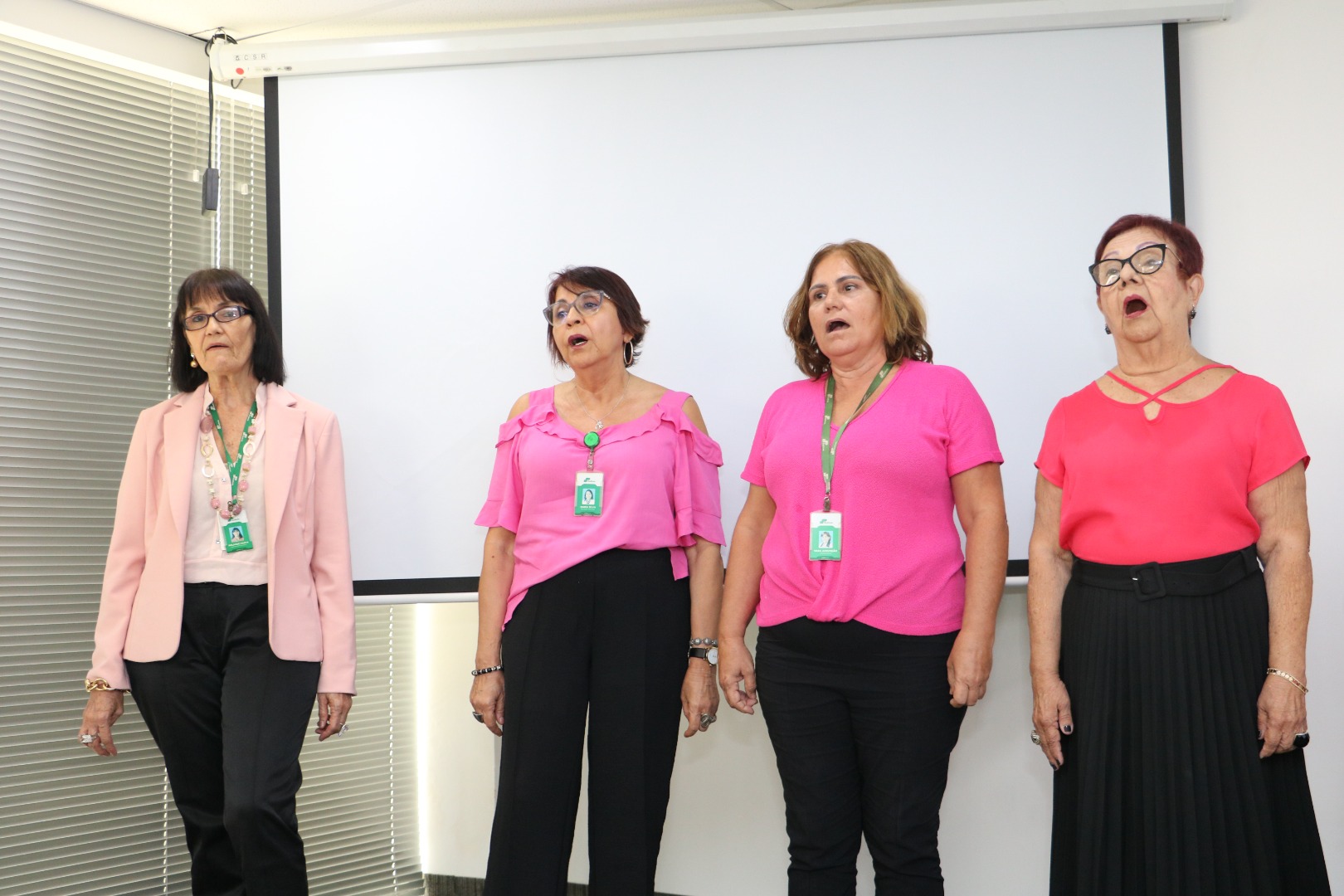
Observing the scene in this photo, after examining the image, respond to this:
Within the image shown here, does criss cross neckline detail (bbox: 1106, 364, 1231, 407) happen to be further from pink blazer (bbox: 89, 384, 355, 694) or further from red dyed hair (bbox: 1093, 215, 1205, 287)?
pink blazer (bbox: 89, 384, 355, 694)

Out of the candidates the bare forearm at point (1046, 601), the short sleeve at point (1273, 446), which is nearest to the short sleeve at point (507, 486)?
the bare forearm at point (1046, 601)

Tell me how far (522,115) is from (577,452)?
118 centimetres

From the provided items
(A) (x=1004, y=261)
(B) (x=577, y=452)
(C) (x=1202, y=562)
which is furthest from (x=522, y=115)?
(C) (x=1202, y=562)

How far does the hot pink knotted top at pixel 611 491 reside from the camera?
241cm

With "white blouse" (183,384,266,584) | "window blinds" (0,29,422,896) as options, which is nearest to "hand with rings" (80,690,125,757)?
"white blouse" (183,384,266,584)

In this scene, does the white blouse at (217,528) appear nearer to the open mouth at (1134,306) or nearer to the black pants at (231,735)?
the black pants at (231,735)

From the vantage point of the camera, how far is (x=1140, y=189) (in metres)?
2.84

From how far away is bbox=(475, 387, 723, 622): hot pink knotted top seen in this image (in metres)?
2.41

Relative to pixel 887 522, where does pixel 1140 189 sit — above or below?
above

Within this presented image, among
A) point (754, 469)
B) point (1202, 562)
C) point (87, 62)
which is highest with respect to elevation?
point (87, 62)

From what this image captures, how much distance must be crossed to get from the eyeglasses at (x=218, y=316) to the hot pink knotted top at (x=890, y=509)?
131 centimetres

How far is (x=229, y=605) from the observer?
241 centimetres

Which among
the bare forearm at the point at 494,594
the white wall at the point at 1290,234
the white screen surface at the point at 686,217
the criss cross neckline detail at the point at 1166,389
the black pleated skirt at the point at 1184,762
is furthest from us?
the white screen surface at the point at 686,217

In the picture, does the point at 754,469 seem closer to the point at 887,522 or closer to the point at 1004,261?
the point at 887,522
